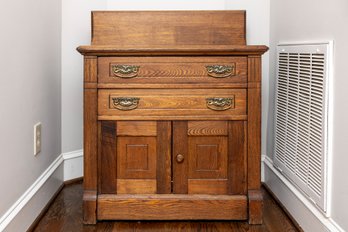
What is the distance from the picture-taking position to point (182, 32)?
6.94ft

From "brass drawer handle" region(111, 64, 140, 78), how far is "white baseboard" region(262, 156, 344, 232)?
2.70 feet

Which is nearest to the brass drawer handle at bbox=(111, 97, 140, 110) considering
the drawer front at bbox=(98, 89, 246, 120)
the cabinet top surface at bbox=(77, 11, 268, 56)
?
the drawer front at bbox=(98, 89, 246, 120)

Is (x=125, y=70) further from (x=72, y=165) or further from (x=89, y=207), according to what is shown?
(x=72, y=165)

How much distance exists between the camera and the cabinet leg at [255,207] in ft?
6.41

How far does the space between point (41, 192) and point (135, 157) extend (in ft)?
1.48

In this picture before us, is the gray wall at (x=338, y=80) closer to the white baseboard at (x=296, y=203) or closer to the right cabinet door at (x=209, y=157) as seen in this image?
the white baseboard at (x=296, y=203)

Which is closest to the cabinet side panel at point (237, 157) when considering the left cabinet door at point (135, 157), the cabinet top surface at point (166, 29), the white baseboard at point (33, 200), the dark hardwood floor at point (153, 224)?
the dark hardwood floor at point (153, 224)

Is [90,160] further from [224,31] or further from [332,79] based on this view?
[332,79]

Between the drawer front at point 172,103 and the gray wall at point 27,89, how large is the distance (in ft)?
0.99

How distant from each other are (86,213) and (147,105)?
509 millimetres

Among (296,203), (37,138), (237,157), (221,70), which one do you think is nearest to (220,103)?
(221,70)

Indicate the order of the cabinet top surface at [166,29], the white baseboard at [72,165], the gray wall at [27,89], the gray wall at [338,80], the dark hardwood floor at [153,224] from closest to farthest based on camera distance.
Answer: the gray wall at [338,80] < the gray wall at [27,89] < the dark hardwood floor at [153,224] < the cabinet top surface at [166,29] < the white baseboard at [72,165]

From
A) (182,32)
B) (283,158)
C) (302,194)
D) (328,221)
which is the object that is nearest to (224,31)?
(182,32)

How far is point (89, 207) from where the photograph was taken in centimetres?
196
